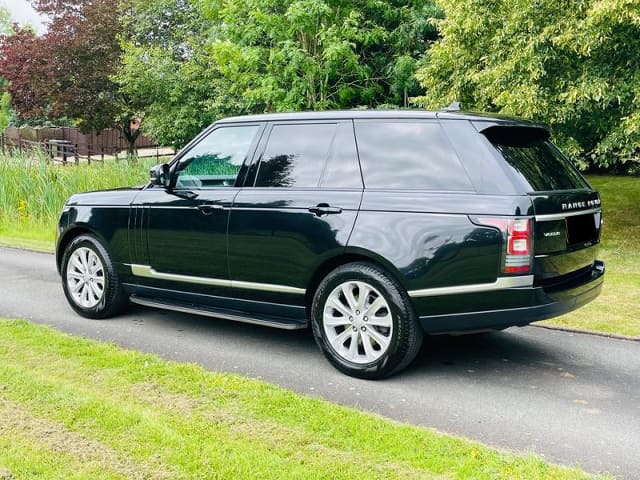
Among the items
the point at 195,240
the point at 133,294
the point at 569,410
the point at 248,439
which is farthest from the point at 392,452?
the point at 133,294

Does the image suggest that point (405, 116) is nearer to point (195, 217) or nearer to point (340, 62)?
point (195, 217)

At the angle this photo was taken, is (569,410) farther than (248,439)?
Yes

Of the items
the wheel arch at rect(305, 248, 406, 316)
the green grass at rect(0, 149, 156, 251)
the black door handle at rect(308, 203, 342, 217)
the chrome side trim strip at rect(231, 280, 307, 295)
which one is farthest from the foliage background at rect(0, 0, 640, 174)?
the chrome side trim strip at rect(231, 280, 307, 295)

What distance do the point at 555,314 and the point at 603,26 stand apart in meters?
7.26

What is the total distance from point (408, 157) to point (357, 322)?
125 cm

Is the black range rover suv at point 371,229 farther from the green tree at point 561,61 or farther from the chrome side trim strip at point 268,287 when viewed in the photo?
the green tree at point 561,61

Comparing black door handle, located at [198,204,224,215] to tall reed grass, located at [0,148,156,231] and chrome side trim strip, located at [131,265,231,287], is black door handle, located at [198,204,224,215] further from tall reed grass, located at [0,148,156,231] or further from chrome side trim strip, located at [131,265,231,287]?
tall reed grass, located at [0,148,156,231]

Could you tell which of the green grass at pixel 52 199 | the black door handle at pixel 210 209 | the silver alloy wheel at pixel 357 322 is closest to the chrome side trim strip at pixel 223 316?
the silver alloy wheel at pixel 357 322

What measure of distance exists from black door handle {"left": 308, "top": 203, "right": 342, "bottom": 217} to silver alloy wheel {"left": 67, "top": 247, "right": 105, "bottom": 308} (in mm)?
2579

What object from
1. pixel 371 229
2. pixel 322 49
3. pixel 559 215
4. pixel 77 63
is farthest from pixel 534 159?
pixel 77 63

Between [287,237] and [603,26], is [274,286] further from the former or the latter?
[603,26]

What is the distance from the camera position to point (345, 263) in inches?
210

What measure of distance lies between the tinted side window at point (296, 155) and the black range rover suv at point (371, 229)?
0.01 metres

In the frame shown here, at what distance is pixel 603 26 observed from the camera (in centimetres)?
1062
